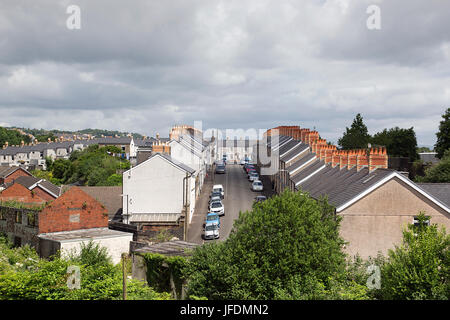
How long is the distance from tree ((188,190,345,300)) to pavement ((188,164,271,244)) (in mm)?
16273

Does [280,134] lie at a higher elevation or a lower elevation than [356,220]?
higher

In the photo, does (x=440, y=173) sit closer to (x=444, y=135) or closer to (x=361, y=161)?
(x=444, y=135)

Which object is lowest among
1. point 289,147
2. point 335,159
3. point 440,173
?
point 440,173

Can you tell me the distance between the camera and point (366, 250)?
78.6 feet

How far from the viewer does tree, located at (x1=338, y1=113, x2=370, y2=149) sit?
295 ft

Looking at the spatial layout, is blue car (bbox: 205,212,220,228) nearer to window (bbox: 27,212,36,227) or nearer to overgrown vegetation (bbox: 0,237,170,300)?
window (bbox: 27,212,36,227)

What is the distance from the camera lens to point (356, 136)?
93.1 meters

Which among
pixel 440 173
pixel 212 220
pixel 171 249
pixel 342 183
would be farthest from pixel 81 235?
pixel 440 173

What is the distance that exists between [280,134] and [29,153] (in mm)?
86676

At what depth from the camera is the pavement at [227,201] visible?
4056cm

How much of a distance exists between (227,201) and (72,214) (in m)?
22.0

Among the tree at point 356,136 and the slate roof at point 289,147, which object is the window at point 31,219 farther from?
the tree at point 356,136
